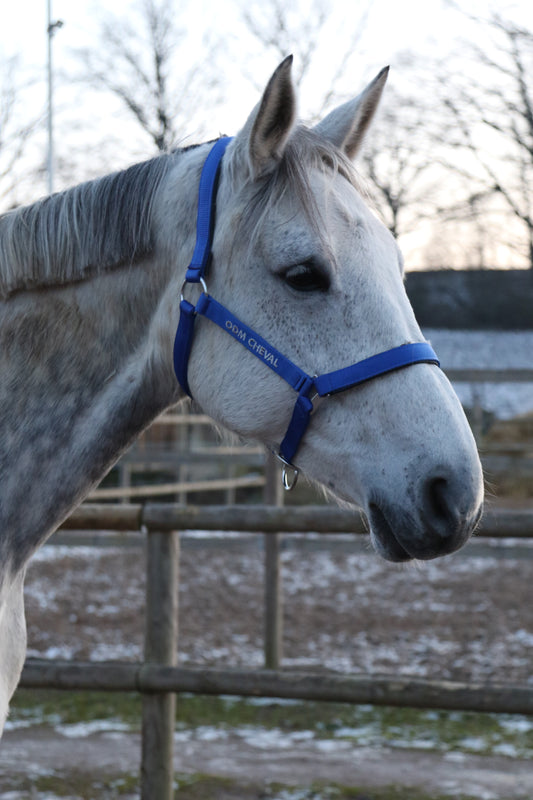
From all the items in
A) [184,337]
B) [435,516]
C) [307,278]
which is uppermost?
[307,278]

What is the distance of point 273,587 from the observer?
535 cm

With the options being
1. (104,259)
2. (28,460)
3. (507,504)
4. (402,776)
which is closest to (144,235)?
(104,259)

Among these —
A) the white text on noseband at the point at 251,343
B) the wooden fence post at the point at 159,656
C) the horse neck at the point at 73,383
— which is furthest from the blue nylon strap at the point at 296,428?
the wooden fence post at the point at 159,656

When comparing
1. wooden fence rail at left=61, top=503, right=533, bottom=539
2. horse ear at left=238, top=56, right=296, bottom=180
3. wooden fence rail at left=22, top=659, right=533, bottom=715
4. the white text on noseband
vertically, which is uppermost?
horse ear at left=238, top=56, right=296, bottom=180

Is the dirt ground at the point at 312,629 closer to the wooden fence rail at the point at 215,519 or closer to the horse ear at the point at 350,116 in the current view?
the wooden fence rail at the point at 215,519

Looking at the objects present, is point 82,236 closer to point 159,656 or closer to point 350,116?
point 350,116

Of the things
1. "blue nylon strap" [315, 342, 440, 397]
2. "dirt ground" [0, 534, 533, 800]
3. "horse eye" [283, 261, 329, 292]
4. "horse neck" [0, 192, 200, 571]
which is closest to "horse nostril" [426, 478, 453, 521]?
"blue nylon strap" [315, 342, 440, 397]

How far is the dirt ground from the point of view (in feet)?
13.4

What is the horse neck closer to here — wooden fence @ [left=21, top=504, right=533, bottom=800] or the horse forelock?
the horse forelock

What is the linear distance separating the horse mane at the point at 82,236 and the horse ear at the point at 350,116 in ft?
1.43

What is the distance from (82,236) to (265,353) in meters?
0.61

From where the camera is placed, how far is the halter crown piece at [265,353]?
5.49 ft

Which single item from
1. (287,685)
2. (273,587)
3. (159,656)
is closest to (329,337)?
(287,685)

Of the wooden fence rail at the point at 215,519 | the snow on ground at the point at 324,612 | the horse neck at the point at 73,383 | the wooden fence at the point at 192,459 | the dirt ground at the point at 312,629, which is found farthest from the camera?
Result: the wooden fence at the point at 192,459
